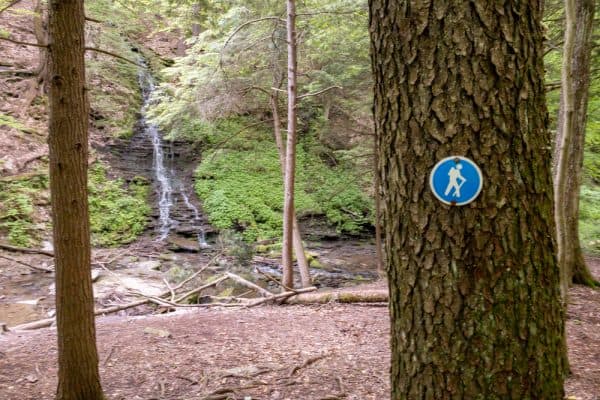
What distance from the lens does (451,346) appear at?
1320 mm

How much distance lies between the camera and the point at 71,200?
2.78m

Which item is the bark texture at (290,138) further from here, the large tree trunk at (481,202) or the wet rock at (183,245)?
the large tree trunk at (481,202)

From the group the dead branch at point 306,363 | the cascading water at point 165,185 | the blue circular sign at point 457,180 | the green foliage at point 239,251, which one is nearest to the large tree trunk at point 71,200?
the dead branch at point 306,363

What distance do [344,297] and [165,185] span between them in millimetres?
11141

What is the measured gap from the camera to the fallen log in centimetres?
630

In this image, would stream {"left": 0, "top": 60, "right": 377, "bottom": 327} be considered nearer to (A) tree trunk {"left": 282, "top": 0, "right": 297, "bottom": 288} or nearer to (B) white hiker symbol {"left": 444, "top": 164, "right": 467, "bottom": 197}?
(A) tree trunk {"left": 282, "top": 0, "right": 297, "bottom": 288}

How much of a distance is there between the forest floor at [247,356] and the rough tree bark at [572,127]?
716 mm

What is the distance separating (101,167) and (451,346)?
15.8 meters

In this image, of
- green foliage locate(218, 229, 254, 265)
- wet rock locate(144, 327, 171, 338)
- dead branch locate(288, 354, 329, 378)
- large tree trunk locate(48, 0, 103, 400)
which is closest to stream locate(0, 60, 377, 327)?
green foliage locate(218, 229, 254, 265)

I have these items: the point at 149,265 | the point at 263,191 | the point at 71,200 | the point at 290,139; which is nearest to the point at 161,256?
the point at 149,265

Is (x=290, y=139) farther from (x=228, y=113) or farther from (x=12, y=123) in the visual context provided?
(x=12, y=123)

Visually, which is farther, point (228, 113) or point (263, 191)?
point (263, 191)

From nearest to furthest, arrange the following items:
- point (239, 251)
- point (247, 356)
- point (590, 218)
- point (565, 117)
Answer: point (565, 117) < point (247, 356) < point (239, 251) < point (590, 218)

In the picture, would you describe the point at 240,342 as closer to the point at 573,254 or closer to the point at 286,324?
the point at 286,324
